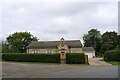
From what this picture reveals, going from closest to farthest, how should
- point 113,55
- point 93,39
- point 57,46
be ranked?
point 113,55, point 57,46, point 93,39

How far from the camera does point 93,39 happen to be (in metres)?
113

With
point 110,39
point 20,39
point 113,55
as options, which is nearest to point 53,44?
point 113,55

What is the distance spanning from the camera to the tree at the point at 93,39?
346 feet

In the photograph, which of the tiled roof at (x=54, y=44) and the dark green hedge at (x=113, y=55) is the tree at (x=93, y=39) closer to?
the tiled roof at (x=54, y=44)

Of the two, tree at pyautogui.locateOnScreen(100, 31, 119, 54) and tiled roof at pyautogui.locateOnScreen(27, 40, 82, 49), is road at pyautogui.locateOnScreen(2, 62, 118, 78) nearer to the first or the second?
tiled roof at pyautogui.locateOnScreen(27, 40, 82, 49)

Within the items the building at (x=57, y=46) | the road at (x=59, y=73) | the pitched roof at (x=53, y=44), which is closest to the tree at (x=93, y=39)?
the pitched roof at (x=53, y=44)

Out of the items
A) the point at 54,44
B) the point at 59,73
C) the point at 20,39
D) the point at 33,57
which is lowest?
the point at 59,73

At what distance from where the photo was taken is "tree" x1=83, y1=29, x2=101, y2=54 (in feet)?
346

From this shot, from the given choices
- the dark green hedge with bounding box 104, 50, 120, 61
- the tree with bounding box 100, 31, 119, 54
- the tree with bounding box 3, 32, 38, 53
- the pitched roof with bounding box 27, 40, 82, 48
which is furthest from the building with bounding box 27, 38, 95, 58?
the tree with bounding box 100, 31, 119, 54

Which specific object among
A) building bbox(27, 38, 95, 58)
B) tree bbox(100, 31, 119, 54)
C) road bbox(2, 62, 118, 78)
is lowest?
road bbox(2, 62, 118, 78)

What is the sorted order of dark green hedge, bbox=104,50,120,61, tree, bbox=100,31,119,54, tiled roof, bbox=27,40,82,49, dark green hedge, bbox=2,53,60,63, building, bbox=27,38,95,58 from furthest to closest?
tree, bbox=100,31,119,54 → tiled roof, bbox=27,40,82,49 → building, bbox=27,38,95,58 → dark green hedge, bbox=104,50,120,61 → dark green hedge, bbox=2,53,60,63

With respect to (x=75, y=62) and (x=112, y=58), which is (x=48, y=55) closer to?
(x=75, y=62)

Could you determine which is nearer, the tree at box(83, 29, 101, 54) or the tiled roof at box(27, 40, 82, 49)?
the tiled roof at box(27, 40, 82, 49)

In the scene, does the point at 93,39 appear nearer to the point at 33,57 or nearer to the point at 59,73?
the point at 33,57
